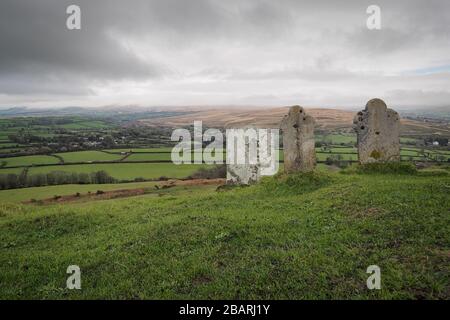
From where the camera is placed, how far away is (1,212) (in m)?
20.2

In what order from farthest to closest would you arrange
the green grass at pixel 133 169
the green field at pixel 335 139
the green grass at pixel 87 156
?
the green field at pixel 335 139, the green grass at pixel 87 156, the green grass at pixel 133 169

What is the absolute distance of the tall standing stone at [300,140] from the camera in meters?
22.0

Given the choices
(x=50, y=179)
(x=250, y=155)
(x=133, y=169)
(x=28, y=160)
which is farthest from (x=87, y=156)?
(x=250, y=155)

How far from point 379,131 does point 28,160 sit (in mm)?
63749

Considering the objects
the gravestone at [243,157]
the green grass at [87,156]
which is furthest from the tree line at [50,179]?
the gravestone at [243,157]

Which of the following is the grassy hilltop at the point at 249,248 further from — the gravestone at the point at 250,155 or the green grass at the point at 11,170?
the green grass at the point at 11,170

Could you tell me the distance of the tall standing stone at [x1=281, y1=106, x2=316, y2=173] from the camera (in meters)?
22.0

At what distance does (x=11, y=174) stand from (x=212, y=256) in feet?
167

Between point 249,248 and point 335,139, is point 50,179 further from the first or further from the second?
point 335,139

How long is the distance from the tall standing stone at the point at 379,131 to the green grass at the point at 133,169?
121 feet

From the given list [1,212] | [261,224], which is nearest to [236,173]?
[261,224]

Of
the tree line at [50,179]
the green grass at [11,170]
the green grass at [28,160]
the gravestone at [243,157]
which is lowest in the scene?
the tree line at [50,179]
